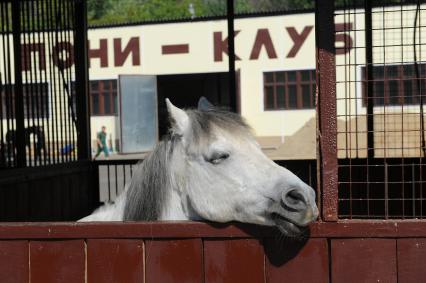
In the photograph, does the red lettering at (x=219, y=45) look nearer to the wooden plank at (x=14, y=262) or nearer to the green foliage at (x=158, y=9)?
the green foliage at (x=158, y=9)

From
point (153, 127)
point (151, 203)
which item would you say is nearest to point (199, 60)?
point (153, 127)

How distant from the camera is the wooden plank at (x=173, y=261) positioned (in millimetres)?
2664

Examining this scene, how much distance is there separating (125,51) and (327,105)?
75.8ft

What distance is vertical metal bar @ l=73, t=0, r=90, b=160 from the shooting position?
28.1 feet

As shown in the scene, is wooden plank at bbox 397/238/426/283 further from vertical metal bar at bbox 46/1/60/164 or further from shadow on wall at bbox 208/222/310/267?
vertical metal bar at bbox 46/1/60/164

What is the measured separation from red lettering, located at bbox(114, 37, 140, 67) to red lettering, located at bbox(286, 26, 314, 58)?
6201 millimetres

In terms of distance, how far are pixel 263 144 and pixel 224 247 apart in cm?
2143

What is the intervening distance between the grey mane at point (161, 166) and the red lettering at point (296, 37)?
20668 millimetres

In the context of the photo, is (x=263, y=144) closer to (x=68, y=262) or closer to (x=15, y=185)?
(x=15, y=185)

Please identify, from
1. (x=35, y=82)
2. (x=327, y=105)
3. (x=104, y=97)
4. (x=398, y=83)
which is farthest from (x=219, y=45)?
(x=327, y=105)

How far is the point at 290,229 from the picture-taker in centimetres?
256

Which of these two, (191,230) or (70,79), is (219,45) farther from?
(191,230)

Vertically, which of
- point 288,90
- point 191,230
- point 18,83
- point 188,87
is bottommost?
point 191,230

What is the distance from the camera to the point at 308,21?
23391 millimetres
